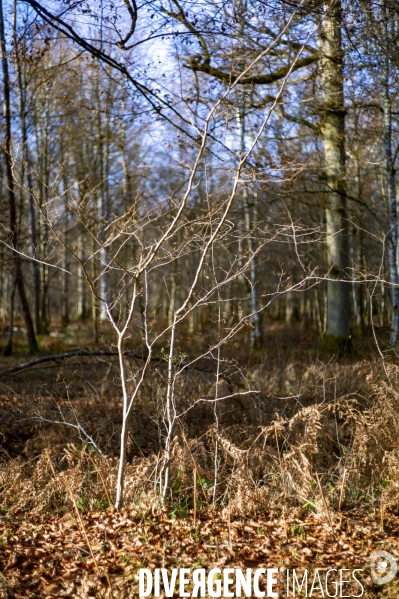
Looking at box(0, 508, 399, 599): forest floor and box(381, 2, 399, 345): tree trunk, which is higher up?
box(381, 2, 399, 345): tree trunk

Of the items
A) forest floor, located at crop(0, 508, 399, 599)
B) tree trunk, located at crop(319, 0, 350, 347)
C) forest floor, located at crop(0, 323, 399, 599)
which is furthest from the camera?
tree trunk, located at crop(319, 0, 350, 347)

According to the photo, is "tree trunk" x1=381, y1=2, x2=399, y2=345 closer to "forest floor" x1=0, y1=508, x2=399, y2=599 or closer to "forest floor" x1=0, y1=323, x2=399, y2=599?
"forest floor" x1=0, y1=323, x2=399, y2=599

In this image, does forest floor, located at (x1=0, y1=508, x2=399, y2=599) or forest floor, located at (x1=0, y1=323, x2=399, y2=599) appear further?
forest floor, located at (x1=0, y1=323, x2=399, y2=599)

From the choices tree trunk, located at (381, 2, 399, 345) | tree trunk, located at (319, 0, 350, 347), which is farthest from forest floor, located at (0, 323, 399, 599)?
tree trunk, located at (319, 0, 350, 347)

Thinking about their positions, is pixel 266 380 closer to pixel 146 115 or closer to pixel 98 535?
pixel 146 115

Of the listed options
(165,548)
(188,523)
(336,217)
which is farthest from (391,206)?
(165,548)

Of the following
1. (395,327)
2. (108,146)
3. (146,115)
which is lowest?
(395,327)

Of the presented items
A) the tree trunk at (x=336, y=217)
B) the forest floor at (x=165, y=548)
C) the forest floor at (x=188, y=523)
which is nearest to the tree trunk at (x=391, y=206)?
the tree trunk at (x=336, y=217)

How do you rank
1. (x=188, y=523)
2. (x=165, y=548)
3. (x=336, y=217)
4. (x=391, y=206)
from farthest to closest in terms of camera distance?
1. (x=336, y=217)
2. (x=391, y=206)
3. (x=188, y=523)
4. (x=165, y=548)

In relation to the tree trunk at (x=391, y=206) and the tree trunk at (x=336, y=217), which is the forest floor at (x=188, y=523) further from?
the tree trunk at (x=336, y=217)

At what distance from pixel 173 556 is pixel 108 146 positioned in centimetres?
1613

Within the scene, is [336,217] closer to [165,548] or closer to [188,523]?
[188,523]

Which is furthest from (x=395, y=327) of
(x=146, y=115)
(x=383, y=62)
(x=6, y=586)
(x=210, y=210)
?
(x=6, y=586)

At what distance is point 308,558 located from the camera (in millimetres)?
4199
